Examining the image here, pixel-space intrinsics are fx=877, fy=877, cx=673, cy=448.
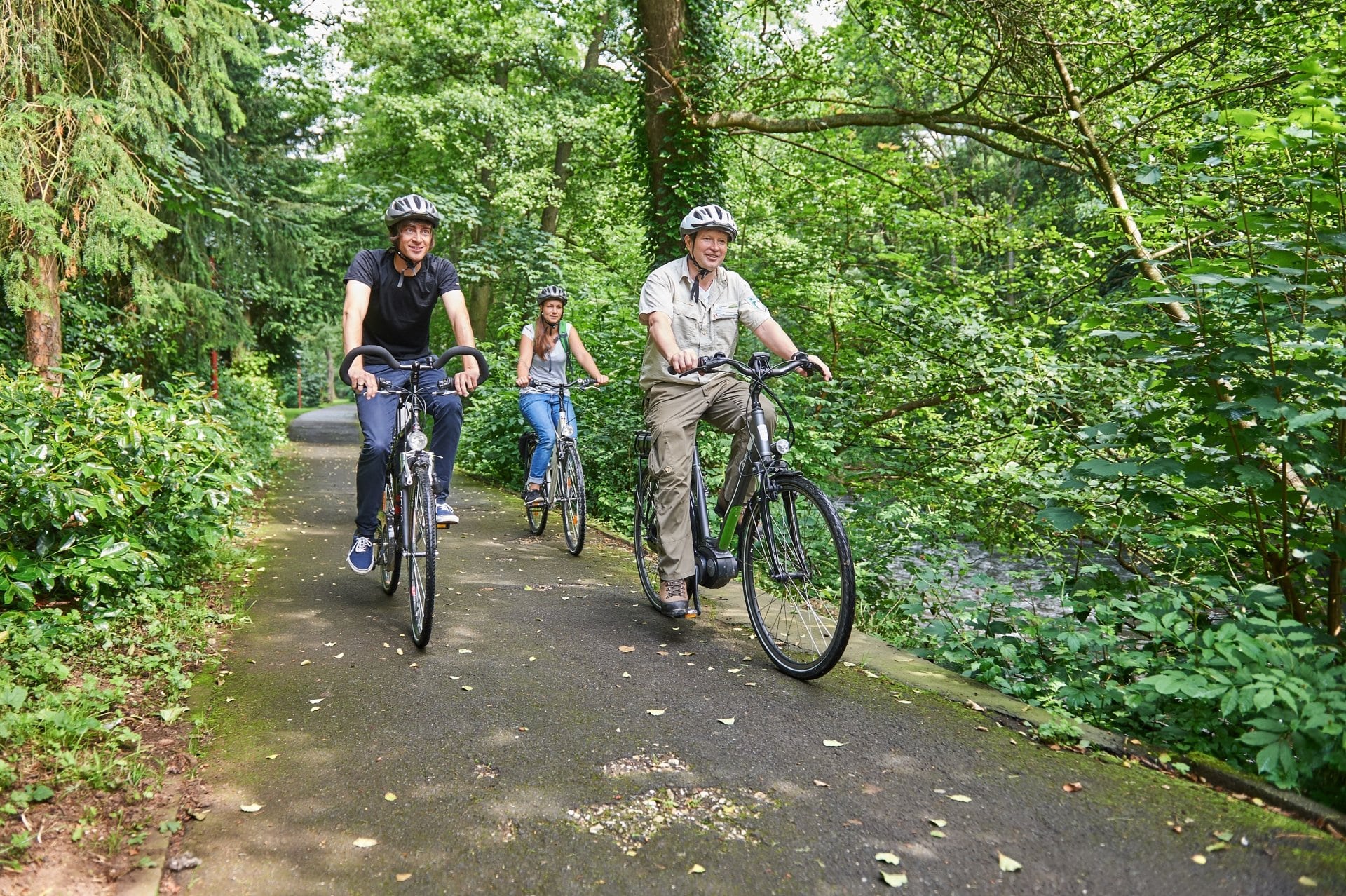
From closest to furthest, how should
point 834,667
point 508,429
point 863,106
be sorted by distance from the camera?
point 834,667, point 863,106, point 508,429

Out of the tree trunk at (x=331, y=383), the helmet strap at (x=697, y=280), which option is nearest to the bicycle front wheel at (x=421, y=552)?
the helmet strap at (x=697, y=280)

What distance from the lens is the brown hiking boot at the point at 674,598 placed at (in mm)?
4797

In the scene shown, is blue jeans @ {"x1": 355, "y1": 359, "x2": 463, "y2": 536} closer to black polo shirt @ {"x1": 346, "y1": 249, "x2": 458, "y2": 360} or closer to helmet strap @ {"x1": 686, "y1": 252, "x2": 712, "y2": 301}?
black polo shirt @ {"x1": 346, "y1": 249, "x2": 458, "y2": 360}

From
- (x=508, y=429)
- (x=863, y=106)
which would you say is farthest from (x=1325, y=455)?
(x=508, y=429)

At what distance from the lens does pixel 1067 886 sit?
2.38 meters

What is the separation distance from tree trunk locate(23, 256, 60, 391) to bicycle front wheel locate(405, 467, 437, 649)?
4759 mm

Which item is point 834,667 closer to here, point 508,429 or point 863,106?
point 863,106

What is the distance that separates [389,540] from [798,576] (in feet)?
8.50

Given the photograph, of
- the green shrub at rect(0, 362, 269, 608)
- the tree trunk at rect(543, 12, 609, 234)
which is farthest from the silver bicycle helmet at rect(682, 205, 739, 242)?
the tree trunk at rect(543, 12, 609, 234)

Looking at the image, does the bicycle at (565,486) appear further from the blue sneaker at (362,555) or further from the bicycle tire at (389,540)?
the blue sneaker at (362,555)

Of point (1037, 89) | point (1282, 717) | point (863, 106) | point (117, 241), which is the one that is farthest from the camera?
point (863, 106)

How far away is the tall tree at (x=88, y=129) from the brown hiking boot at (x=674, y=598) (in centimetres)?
547

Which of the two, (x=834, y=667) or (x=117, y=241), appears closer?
(x=834, y=667)

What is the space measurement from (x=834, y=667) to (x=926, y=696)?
1.63 feet
